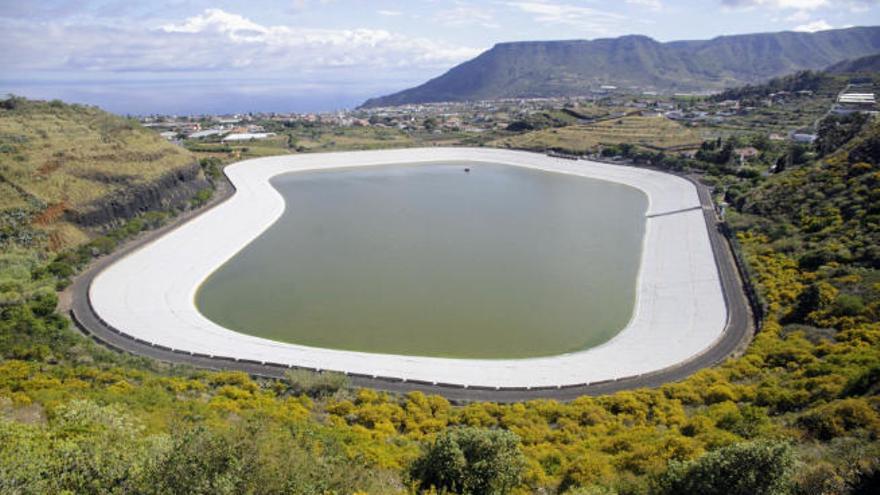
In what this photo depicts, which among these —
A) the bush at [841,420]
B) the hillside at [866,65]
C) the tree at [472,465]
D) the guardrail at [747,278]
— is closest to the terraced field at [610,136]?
the guardrail at [747,278]

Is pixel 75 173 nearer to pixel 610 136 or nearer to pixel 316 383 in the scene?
pixel 316 383

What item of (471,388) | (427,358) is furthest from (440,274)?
(471,388)

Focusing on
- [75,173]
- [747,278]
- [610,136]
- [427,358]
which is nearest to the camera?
[427,358]

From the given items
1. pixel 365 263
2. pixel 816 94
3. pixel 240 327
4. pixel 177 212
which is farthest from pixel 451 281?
pixel 816 94

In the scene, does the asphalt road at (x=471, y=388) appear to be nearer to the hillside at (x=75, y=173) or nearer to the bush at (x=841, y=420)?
the bush at (x=841, y=420)

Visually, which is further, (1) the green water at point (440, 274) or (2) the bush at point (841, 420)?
(1) the green water at point (440, 274)

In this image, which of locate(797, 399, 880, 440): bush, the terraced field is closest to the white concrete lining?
locate(797, 399, 880, 440): bush

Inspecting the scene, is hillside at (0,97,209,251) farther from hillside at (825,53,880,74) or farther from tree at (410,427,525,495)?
hillside at (825,53,880,74)

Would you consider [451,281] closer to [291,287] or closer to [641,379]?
[291,287]
